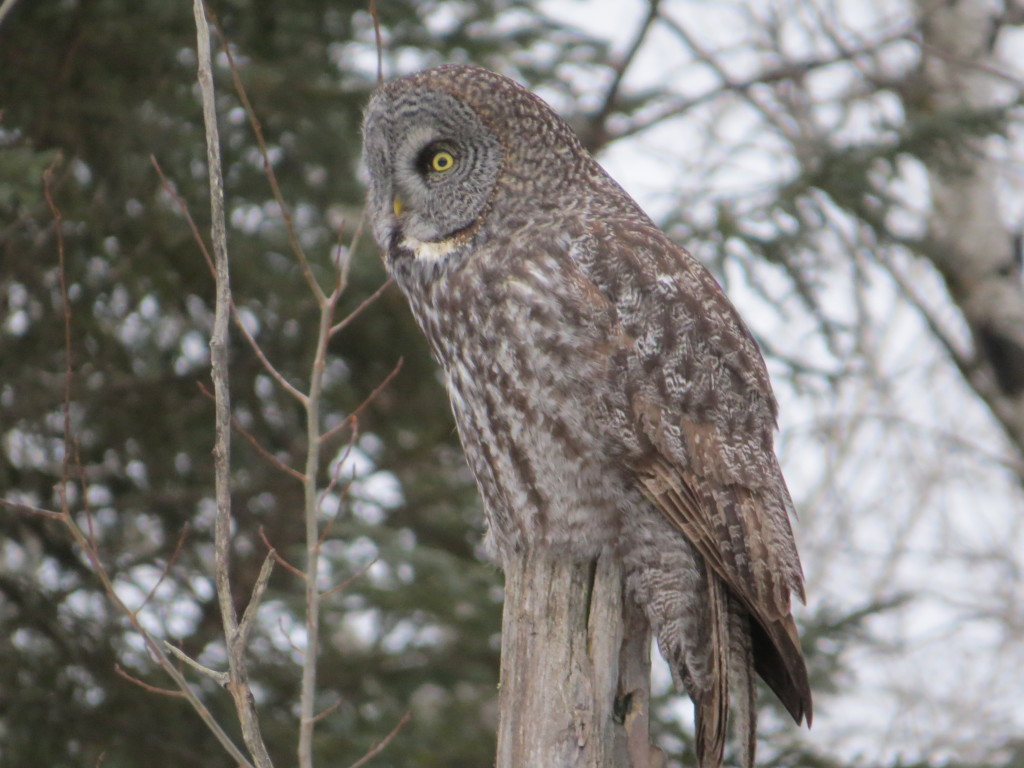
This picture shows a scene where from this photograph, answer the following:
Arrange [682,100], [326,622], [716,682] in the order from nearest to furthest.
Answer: [716,682], [326,622], [682,100]

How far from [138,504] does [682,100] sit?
128 inches

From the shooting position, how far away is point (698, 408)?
3221mm

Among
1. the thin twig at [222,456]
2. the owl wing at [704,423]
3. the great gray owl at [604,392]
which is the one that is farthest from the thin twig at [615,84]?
the thin twig at [222,456]

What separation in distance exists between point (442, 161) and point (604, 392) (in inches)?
35.8

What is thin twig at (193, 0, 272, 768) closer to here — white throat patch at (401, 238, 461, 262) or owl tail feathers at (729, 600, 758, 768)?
white throat patch at (401, 238, 461, 262)

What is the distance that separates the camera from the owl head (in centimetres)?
340

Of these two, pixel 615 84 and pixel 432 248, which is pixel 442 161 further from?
pixel 615 84

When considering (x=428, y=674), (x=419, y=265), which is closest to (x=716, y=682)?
(x=419, y=265)

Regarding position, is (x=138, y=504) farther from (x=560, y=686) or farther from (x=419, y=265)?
(x=560, y=686)

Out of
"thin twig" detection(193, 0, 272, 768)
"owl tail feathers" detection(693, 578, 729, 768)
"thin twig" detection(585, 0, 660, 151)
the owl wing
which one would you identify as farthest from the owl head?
"thin twig" detection(585, 0, 660, 151)

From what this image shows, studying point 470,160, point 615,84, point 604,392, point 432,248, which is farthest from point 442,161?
point 615,84

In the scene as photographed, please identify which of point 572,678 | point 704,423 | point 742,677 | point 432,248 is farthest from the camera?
point 432,248

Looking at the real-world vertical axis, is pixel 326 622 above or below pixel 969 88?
below

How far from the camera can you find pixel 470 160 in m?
3.50
